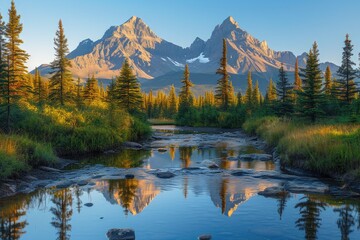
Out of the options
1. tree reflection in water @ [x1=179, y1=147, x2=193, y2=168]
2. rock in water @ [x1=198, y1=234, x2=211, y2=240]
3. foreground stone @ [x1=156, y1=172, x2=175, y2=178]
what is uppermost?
tree reflection in water @ [x1=179, y1=147, x2=193, y2=168]

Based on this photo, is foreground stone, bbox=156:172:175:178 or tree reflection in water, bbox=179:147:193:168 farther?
tree reflection in water, bbox=179:147:193:168

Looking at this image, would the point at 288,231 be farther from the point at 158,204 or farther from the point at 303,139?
the point at 303,139

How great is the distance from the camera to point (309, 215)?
11.3 meters

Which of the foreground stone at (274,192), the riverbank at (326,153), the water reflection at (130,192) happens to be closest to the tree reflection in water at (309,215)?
the foreground stone at (274,192)

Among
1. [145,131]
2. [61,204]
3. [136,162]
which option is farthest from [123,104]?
[61,204]

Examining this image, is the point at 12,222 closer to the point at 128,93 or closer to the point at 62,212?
the point at 62,212

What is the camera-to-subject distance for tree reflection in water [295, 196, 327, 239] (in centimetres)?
998

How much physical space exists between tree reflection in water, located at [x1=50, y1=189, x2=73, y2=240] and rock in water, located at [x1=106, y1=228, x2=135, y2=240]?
1218mm

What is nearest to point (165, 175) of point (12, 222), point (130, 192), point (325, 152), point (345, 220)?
point (130, 192)

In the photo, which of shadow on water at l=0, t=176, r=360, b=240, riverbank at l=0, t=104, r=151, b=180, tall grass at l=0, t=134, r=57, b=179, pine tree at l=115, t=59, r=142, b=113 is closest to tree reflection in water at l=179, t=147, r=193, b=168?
riverbank at l=0, t=104, r=151, b=180

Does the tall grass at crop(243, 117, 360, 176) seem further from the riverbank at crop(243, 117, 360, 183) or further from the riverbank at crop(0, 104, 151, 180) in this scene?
the riverbank at crop(0, 104, 151, 180)

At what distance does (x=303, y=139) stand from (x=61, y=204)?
1347 centimetres

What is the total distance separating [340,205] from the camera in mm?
12141

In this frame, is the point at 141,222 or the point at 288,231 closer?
the point at 288,231
